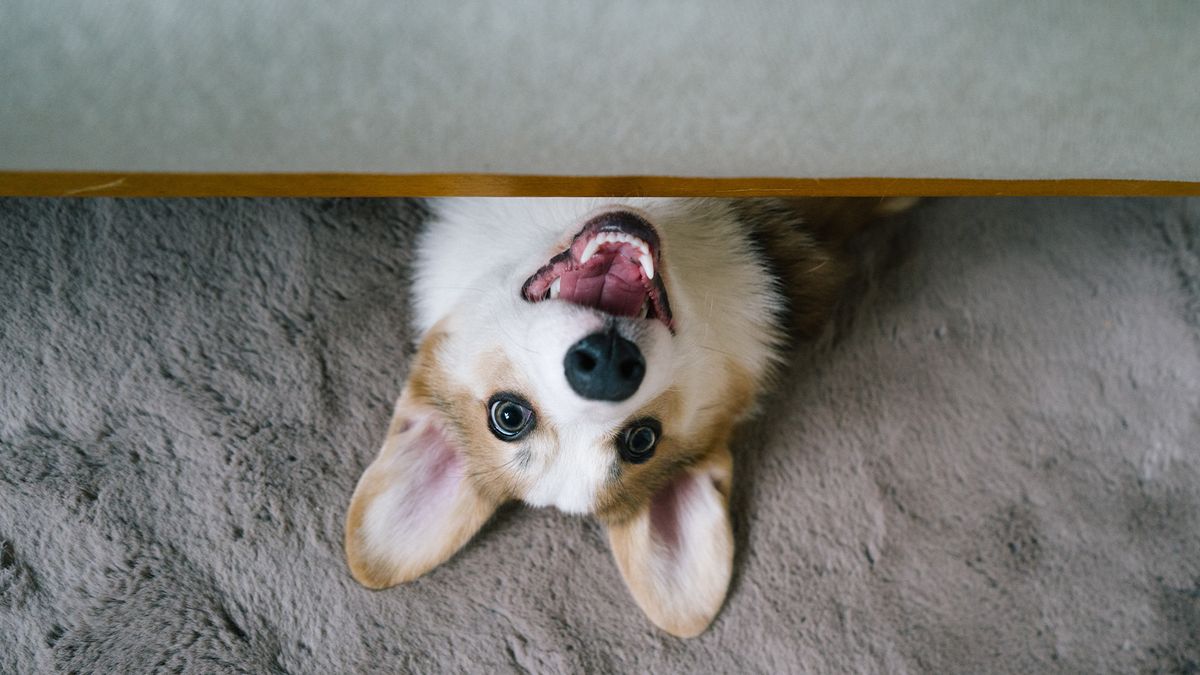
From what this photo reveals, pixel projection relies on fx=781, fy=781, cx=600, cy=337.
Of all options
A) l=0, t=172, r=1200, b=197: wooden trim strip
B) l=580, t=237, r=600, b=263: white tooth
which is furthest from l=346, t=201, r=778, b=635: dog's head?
l=0, t=172, r=1200, b=197: wooden trim strip

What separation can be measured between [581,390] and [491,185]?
1.10 feet

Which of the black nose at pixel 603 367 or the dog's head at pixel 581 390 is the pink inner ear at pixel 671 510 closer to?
the dog's head at pixel 581 390

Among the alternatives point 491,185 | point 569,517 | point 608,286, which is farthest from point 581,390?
point 569,517

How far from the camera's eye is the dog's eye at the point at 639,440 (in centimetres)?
139

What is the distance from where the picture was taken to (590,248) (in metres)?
1.28

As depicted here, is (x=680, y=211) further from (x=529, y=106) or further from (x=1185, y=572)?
(x=1185, y=572)

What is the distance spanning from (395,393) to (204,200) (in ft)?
1.96

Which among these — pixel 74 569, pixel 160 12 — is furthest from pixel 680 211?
pixel 74 569

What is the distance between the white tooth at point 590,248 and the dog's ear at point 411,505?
0.49m

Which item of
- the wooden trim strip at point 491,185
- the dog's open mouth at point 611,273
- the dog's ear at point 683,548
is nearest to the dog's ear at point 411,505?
the dog's ear at point 683,548

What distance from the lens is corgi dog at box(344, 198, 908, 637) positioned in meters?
1.31

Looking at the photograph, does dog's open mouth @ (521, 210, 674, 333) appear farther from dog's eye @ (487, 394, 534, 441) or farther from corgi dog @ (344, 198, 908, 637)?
dog's eye @ (487, 394, 534, 441)

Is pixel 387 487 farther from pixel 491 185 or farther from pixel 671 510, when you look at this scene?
pixel 491 185

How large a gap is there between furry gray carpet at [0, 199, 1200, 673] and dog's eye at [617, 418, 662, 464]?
400 mm
